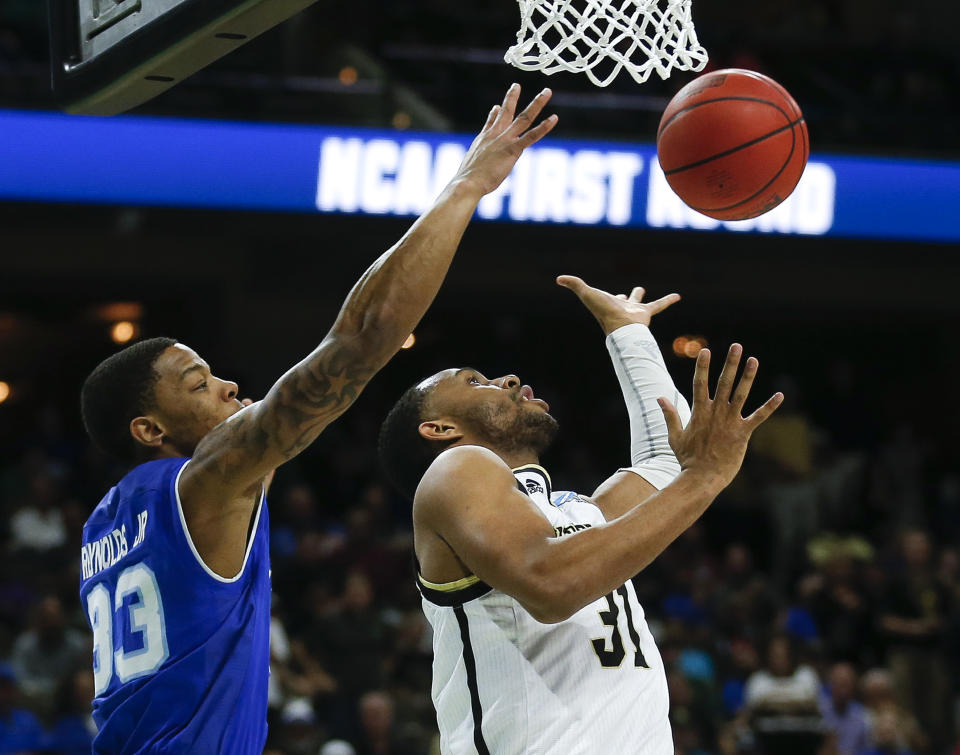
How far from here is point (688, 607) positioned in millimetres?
9625

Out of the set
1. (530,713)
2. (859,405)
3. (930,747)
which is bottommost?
(930,747)

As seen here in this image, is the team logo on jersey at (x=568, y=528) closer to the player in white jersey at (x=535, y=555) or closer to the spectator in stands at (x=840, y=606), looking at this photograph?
the player in white jersey at (x=535, y=555)

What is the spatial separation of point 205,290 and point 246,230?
2.41 meters

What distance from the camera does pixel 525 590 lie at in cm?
262

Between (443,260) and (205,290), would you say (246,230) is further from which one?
(443,260)

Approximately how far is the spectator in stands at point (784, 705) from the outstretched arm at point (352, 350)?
5.63 m

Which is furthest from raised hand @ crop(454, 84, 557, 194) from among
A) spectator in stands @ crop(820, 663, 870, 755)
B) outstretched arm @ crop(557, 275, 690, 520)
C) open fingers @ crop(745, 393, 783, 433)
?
spectator in stands @ crop(820, 663, 870, 755)

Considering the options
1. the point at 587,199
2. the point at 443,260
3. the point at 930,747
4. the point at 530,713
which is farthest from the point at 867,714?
the point at 443,260

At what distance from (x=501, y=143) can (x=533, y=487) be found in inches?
34.3

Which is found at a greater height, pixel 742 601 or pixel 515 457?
pixel 515 457

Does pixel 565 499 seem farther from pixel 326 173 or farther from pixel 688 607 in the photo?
pixel 688 607

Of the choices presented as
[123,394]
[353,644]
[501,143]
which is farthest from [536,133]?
[353,644]

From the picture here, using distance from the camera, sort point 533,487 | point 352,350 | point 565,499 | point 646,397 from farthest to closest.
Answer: point 646,397 → point 565,499 → point 533,487 → point 352,350

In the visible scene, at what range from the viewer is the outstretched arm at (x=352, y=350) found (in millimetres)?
2517
